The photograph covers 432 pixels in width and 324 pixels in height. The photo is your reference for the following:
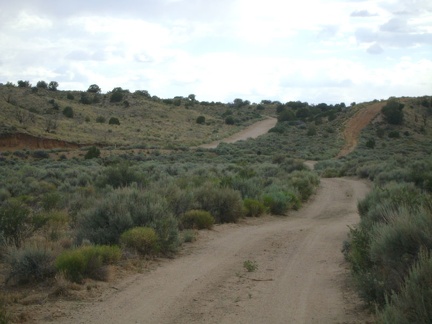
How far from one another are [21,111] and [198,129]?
106 feet

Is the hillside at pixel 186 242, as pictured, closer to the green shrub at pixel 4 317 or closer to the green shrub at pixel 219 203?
the green shrub at pixel 219 203

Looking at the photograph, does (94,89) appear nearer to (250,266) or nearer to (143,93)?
(143,93)

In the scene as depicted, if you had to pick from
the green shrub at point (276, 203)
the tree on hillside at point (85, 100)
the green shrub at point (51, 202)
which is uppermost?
the tree on hillside at point (85, 100)

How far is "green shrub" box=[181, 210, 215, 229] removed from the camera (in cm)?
1551

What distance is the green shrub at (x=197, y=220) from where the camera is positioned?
15508mm

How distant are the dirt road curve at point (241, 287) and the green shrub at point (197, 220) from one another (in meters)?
0.42

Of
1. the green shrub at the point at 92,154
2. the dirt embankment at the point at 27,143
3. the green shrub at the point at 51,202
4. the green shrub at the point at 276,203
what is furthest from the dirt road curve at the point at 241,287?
the dirt embankment at the point at 27,143

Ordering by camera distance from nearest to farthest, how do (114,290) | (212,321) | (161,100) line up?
(212,321), (114,290), (161,100)

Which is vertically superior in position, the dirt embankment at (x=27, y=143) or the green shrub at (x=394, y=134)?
the dirt embankment at (x=27, y=143)

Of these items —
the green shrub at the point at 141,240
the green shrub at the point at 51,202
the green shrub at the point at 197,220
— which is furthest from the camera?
the green shrub at the point at 51,202

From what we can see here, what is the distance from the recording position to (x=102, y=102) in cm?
10231

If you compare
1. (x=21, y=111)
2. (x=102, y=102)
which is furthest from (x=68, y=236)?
(x=102, y=102)

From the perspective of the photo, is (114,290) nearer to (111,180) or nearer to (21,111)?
(111,180)

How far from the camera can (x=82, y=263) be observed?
9.34 m
